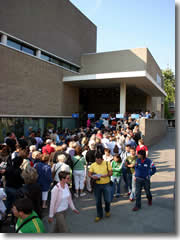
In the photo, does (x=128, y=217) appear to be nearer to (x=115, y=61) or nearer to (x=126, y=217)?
(x=126, y=217)

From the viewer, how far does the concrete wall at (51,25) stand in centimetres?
1489

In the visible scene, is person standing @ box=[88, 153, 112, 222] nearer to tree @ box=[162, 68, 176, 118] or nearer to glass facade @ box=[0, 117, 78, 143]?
glass facade @ box=[0, 117, 78, 143]

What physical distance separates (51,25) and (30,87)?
7.55 m

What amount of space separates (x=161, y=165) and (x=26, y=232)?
9.47 metres

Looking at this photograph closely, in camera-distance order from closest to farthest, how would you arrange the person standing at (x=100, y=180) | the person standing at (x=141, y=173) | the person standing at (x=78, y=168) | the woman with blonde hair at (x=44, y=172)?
the person standing at (x=100, y=180), the woman with blonde hair at (x=44, y=172), the person standing at (x=141, y=173), the person standing at (x=78, y=168)

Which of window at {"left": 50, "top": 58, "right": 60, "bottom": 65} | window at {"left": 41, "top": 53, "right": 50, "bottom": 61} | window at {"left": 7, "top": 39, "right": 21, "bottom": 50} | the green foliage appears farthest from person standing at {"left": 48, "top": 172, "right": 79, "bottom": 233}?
the green foliage

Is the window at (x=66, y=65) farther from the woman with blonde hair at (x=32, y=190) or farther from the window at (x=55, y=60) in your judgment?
the woman with blonde hair at (x=32, y=190)

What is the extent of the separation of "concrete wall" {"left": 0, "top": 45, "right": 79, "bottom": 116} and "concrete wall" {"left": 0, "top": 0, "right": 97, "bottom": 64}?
87.2 inches

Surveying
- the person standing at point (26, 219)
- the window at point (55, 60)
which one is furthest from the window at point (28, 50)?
the person standing at point (26, 219)

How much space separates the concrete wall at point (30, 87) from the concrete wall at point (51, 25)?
7.27 feet

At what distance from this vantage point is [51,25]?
18984mm

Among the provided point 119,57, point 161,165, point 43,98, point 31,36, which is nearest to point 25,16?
point 31,36

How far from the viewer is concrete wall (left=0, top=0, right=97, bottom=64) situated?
48.9ft

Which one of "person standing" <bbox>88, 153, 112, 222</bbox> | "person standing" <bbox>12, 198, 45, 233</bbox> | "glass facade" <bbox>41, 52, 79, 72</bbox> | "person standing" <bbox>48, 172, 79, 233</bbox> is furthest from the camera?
"glass facade" <bbox>41, 52, 79, 72</bbox>
